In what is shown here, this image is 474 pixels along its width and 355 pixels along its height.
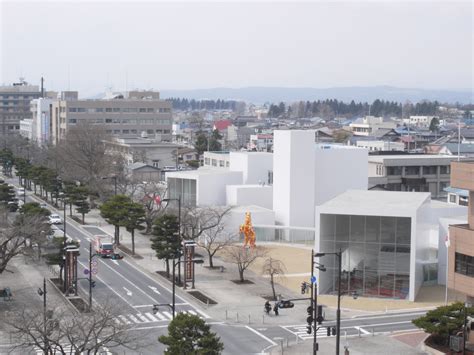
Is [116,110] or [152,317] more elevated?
[116,110]

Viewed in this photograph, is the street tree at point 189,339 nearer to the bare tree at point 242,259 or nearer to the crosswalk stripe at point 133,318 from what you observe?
the crosswalk stripe at point 133,318

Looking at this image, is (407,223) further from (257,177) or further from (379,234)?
(257,177)

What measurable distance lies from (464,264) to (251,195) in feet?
118

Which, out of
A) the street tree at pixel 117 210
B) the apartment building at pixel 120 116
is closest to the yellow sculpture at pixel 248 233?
the street tree at pixel 117 210

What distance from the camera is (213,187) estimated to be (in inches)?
3041

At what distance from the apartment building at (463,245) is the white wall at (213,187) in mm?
37163

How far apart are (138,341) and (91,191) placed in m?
47.3

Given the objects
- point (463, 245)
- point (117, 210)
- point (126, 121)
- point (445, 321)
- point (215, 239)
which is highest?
point (126, 121)

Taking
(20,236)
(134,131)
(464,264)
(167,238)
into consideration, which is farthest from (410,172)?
(134,131)

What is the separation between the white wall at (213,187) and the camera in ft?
250

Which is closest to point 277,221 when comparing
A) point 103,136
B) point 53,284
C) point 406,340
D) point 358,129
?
point 53,284

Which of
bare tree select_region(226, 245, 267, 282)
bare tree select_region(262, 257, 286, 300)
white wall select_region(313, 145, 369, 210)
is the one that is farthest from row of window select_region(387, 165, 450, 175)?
bare tree select_region(262, 257, 286, 300)

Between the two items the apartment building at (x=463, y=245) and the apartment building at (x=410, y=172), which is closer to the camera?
the apartment building at (x=463, y=245)

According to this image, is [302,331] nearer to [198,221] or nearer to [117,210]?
[198,221]
